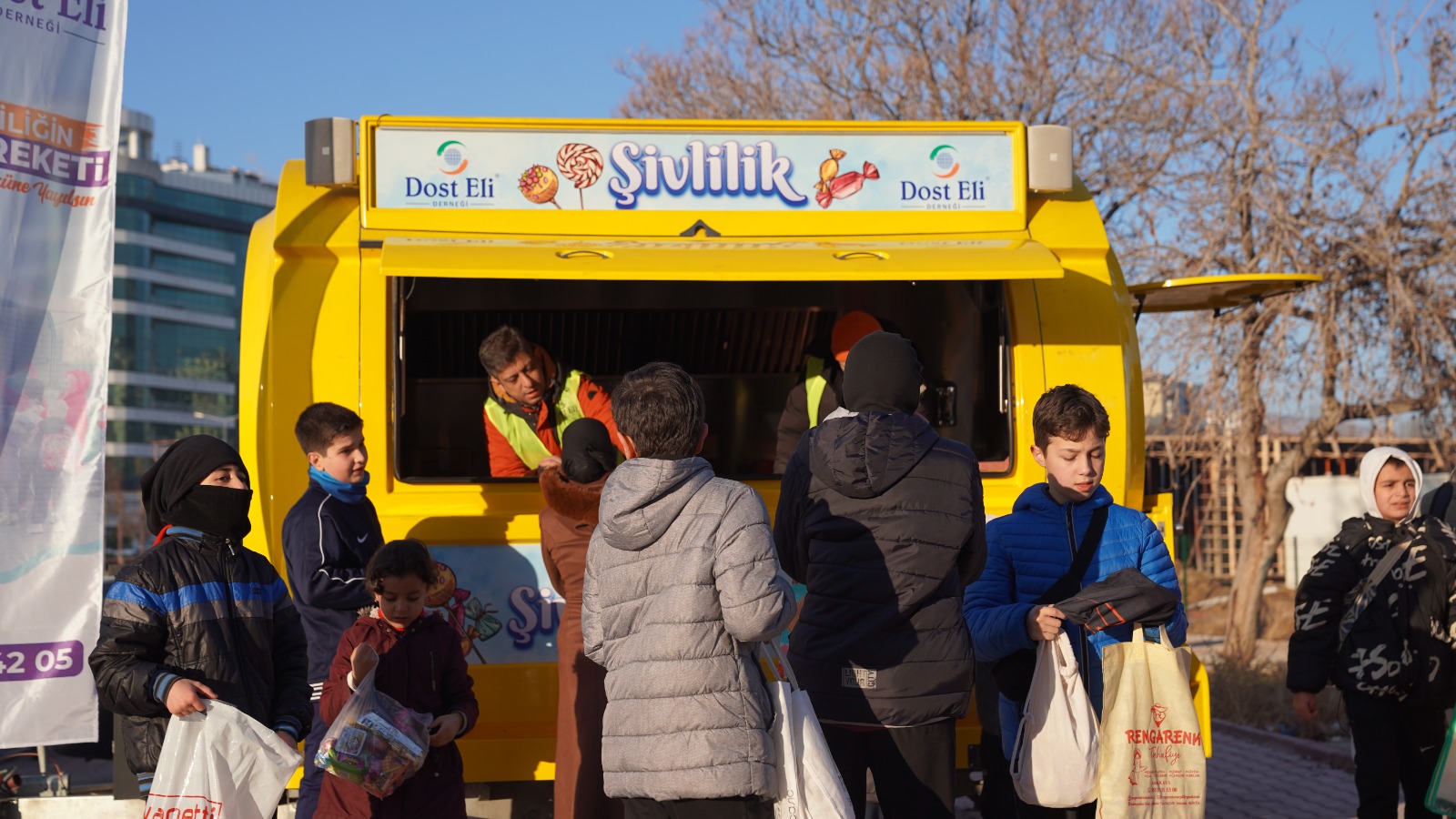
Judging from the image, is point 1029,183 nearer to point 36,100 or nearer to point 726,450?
point 726,450

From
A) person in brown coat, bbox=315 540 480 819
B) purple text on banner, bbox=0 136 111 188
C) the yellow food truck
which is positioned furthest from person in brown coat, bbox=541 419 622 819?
purple text on banner, bbox=0 136 111 188

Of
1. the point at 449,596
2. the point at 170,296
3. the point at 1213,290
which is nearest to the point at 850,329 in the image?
the point at 1213,290

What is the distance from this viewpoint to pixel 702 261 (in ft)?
15.1

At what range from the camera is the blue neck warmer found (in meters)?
4.47

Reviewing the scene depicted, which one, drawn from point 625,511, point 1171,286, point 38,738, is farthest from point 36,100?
point 1171,286

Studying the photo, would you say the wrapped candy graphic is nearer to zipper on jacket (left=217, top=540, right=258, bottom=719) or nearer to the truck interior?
the truck interior

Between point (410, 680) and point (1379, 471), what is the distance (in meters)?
3.48

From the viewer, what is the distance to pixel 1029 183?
17.3ft

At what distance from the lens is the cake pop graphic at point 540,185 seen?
5062mm

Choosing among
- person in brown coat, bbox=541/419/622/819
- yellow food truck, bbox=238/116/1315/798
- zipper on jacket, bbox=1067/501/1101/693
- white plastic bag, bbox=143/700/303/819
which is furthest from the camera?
yellow food truck, bbox=238/116/1315/798

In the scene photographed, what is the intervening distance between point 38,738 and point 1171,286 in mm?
4510

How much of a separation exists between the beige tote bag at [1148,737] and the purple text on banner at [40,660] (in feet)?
10.1

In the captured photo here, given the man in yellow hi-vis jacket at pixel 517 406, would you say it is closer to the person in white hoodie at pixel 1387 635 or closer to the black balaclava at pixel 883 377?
the black balaclava at pixel 883 377

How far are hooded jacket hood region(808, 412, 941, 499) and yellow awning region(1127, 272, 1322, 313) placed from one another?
2233 millimetres
